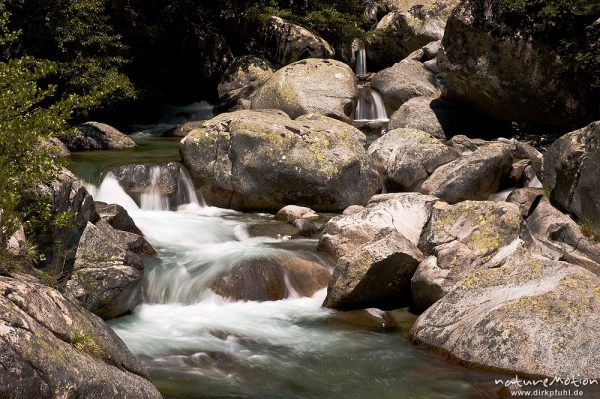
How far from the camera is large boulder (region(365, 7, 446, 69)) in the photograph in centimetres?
2947

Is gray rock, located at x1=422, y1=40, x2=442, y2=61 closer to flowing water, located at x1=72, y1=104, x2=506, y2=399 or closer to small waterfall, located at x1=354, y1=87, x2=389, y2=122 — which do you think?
small waterfall, located at x1=354, y1=87, x2=389, y2=122

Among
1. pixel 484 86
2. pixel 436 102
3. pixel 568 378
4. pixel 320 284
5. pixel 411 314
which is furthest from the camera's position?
pixel 436 102

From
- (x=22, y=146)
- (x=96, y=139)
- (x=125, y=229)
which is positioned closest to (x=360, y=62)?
(x=96, y=139)

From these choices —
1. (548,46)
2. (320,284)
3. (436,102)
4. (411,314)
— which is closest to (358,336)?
(411,314)

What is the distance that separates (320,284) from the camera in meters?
10.7

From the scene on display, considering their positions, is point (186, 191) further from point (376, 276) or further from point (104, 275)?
point (376, 276)

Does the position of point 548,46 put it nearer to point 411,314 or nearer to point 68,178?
point 411,314

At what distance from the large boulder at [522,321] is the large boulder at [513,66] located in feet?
33.3

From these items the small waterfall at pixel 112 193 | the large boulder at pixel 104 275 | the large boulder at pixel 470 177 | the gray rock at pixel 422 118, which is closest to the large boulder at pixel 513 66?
the gray rock at pixel 422 118

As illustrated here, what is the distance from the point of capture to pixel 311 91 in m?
21.3

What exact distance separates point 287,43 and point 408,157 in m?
13.8

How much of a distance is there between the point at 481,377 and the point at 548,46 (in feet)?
42.4

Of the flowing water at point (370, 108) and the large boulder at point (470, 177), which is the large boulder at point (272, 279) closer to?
the large boulder at point (470, 177)

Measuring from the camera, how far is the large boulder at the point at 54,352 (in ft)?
13.6
